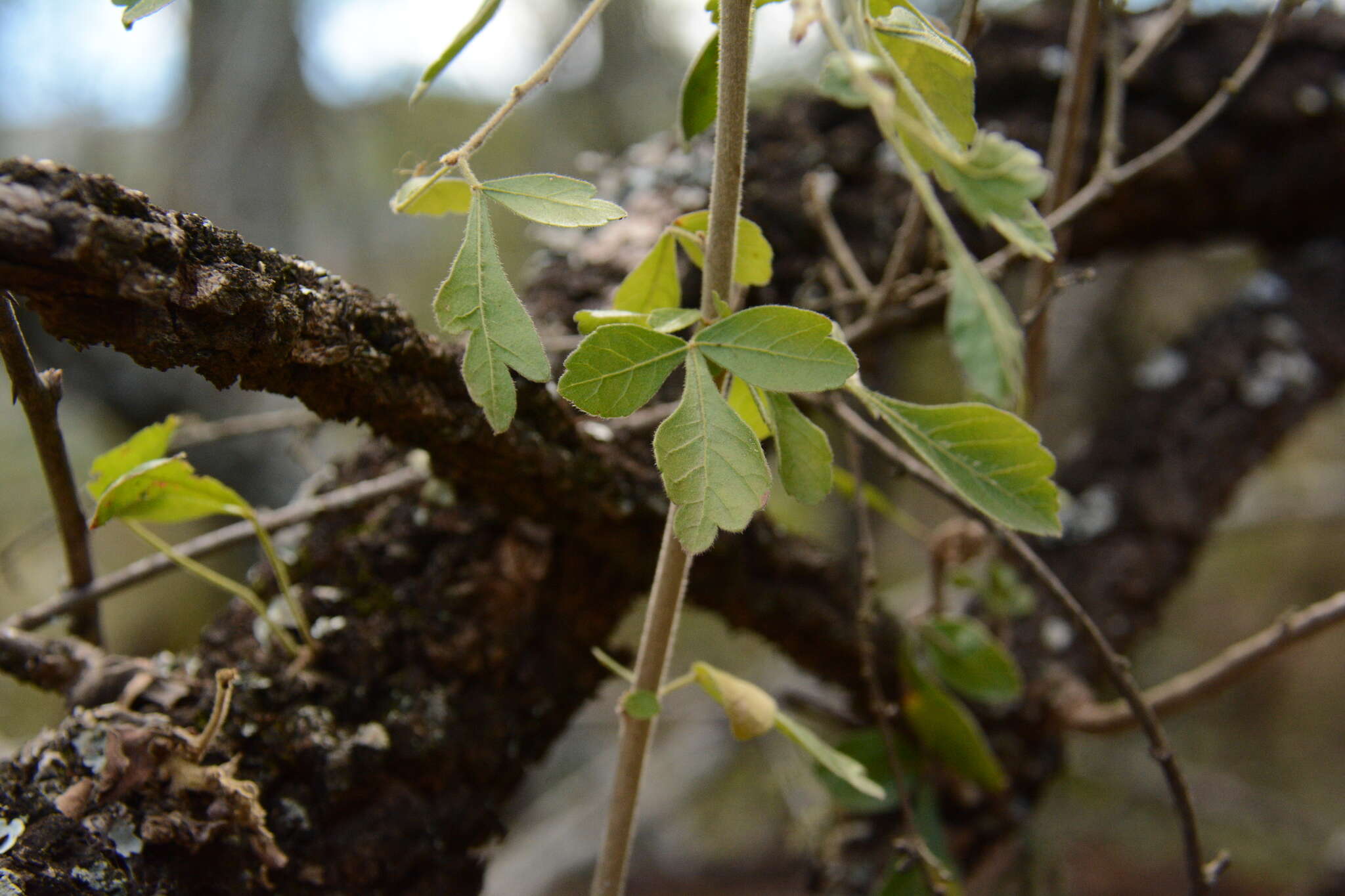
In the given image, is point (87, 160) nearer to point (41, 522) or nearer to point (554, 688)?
point (41, 522)

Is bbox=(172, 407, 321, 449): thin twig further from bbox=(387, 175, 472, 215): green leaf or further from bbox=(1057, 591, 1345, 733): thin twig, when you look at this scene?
bbox=(1057, 591, 1345, 733): thin twig

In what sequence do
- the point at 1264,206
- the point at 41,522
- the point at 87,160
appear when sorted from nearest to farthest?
the point at 41,522
the point at 1264,206
the point at 87,160

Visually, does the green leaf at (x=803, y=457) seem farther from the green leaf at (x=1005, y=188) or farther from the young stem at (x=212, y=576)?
the young stem at (x=212, y=576)

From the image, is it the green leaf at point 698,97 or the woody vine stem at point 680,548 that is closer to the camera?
the woody vine stem at point 680,548

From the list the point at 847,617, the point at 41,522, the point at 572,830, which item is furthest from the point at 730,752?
the point at 41,522

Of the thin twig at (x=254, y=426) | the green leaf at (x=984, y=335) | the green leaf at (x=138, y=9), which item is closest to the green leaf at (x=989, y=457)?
the green leaf at (x=984, y=335)

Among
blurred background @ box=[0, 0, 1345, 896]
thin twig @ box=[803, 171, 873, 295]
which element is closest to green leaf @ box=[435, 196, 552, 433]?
thin twig @ box=[803, 171, 873, 295]

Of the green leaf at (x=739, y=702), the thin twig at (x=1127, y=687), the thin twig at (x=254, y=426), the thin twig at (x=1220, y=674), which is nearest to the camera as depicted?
the green leaf at (x=739, y=702)

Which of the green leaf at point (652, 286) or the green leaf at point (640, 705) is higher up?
the green leaf at point (652, 286)
